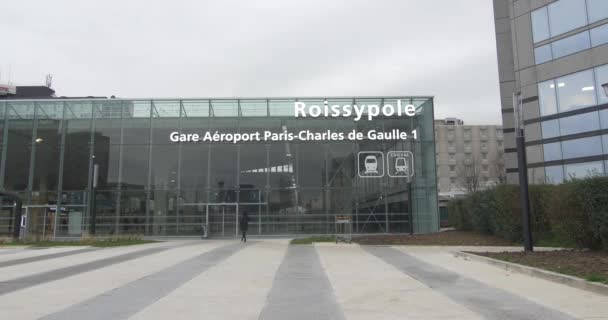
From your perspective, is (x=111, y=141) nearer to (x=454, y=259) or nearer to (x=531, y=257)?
(x=454, y=259)

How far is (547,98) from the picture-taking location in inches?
1414

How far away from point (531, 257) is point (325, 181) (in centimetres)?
1759

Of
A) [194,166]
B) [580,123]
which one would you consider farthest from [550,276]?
[580,123]

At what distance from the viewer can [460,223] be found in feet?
88.4

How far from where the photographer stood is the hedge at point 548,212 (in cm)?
1324

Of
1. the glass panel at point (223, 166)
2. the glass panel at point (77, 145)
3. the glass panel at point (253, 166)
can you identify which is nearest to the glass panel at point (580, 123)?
the glass panel at point (253, 166)

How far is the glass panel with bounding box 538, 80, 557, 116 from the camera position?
35.4 meters

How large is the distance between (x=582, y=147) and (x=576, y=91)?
3.77 meters

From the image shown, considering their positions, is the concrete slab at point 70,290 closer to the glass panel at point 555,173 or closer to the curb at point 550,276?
the curb at point 550,276

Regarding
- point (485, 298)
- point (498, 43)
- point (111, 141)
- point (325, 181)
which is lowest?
point (485, 298)

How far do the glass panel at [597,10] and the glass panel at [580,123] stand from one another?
19.7 feet

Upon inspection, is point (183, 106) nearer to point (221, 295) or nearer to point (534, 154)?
point (221, 295)

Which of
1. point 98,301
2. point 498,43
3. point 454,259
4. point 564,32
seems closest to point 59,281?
point 98,301

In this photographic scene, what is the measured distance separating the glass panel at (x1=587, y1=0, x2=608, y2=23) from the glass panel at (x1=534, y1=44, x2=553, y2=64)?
12.3 feet
